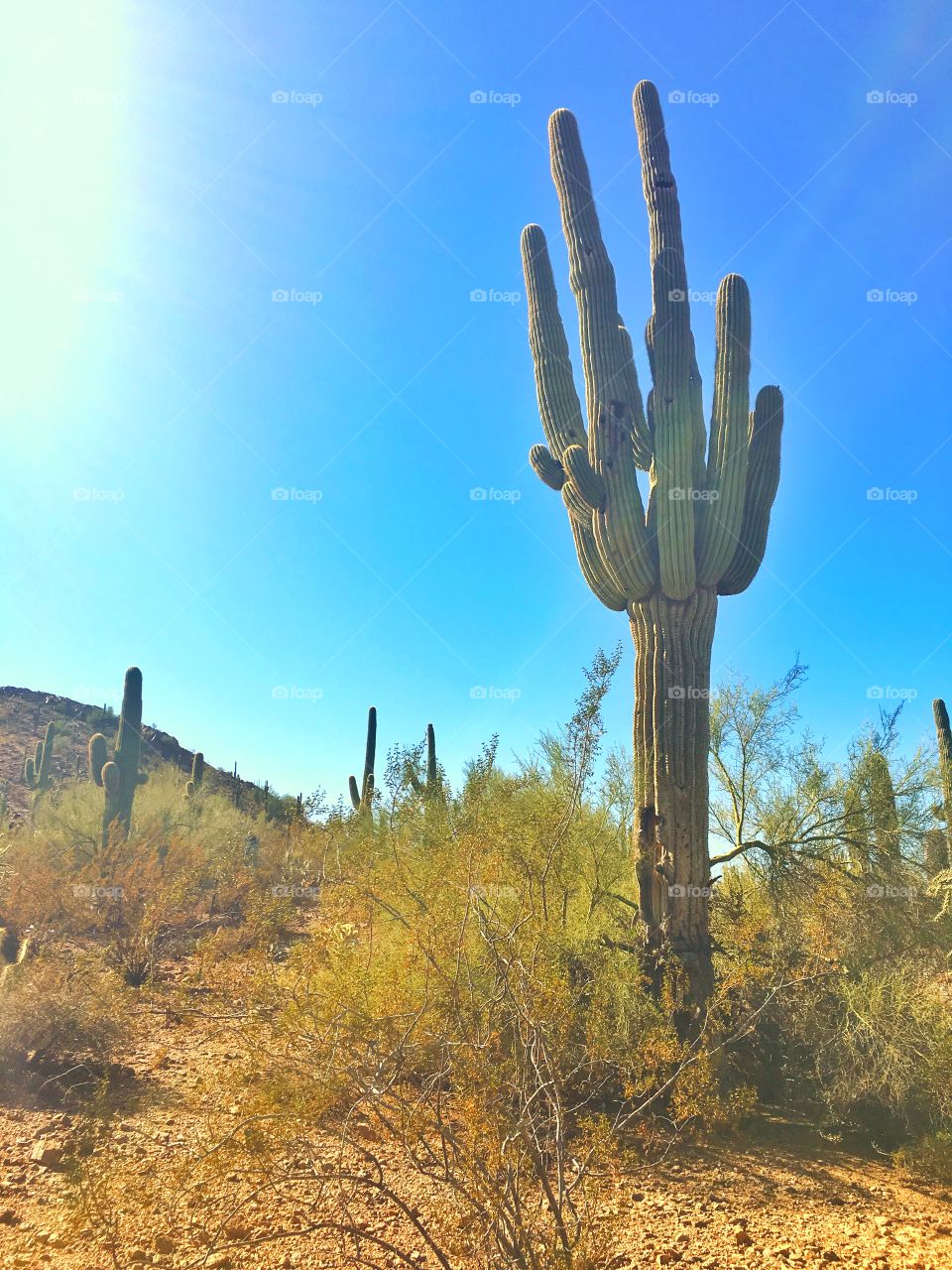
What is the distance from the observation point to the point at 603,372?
7039 mm

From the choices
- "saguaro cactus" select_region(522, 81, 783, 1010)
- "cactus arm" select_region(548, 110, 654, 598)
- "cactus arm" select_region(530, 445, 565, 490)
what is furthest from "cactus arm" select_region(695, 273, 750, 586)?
"cactus arm" select_region(530, 445, 565, 490)

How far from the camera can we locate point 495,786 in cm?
862

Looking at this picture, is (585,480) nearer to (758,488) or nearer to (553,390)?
(553,390)

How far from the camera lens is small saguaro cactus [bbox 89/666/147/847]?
1206 cm

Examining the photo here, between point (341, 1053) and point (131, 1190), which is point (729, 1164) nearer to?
point (341, 1053)

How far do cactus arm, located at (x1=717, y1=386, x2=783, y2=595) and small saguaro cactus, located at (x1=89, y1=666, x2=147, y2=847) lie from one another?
9818 millimetres

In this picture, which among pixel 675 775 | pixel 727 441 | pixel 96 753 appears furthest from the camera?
pixel 96 753

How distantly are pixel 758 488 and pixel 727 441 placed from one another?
62 cm

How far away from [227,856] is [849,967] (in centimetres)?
1063

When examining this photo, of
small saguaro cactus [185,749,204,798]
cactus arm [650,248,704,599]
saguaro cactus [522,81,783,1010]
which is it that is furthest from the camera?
small saguaro cactus [185,749,204,798]

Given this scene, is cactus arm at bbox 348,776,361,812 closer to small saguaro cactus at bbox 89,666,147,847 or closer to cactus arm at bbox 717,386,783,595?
small saguaro cactus at bbox 89,666,147,847

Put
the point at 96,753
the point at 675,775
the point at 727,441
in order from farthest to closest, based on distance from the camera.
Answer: the point at 96,753 < the point at 727,441 < the point at 675,775

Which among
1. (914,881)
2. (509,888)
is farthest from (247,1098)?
(914,881)

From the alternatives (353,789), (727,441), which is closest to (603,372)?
(727,441)
